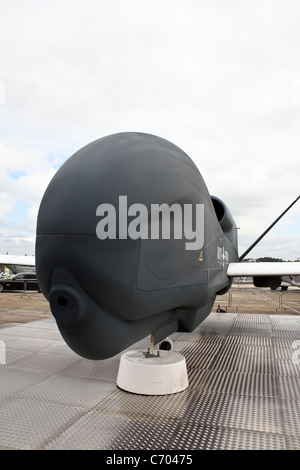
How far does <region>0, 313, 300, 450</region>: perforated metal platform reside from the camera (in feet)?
10.3

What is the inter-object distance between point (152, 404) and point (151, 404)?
0.04 feet

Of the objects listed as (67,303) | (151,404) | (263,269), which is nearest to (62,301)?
(67,303)

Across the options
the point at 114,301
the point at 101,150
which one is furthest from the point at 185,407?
the point at 101,150

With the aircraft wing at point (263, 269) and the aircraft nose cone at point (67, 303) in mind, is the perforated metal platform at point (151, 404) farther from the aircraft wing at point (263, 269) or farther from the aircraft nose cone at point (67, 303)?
the aircraft wing at point (263, 269)

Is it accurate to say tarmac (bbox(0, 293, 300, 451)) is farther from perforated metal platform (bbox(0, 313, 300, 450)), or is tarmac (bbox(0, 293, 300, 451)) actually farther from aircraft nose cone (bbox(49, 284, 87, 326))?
aircraft nose cone (bbox(49, 284, 87, 326))

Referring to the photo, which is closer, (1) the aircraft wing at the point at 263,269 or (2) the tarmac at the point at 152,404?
(2) the tarmac at the point at 152,404

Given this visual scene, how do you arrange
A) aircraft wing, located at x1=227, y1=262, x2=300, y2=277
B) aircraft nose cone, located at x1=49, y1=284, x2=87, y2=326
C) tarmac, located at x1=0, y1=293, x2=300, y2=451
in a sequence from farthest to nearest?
aircraft wing, located at x1=227, y1=262, x2=300, y2=277 → tarmac, located at x1=0, y1=293, x2=300, y2=451 → aircraft nose cone, located at x1=49, y1=284, x2=87, y2=326

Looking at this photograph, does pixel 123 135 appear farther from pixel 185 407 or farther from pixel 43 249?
pixel 185 407

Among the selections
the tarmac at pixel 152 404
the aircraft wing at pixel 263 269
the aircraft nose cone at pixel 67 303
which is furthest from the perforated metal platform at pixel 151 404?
the aircraft wing at pixel 263 269

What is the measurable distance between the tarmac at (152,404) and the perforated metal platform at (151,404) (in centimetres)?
1

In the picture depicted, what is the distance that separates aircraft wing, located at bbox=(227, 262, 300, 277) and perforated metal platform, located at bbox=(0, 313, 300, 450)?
1.64 meters

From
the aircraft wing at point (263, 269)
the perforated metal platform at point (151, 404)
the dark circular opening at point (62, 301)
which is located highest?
the dark circular opening at point (62, 301)

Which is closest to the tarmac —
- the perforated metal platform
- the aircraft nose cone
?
the perforated metal platform

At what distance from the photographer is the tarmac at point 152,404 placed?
3.11 meters
